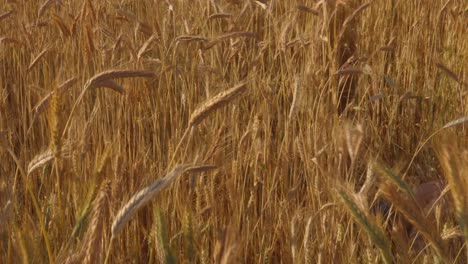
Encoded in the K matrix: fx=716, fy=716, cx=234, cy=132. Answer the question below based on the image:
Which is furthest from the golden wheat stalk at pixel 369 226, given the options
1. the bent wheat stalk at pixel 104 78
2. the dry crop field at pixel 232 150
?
the bent wheat stalk at pixel 104 78

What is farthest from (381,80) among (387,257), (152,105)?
(387,257)

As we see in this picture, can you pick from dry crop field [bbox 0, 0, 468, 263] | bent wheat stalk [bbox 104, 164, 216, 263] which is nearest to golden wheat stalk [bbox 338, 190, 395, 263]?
dry crop field [bbox 0, 0, 468, 263]

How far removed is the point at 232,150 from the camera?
166 cm

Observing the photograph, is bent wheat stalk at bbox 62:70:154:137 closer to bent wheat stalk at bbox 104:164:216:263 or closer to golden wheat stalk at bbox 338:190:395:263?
bent wheat stalk at bbox 104:164:216:263

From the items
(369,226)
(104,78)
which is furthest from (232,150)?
(369,226)

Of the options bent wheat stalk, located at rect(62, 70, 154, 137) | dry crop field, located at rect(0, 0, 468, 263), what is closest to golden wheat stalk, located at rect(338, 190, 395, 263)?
dry crop field, located at rect(0, 0, 468, 263)

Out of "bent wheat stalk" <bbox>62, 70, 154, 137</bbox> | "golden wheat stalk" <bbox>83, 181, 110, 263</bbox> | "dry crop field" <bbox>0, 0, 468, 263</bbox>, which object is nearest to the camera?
"golden wheat stalk" <bbox>83, 181, 110, 263</bbox>

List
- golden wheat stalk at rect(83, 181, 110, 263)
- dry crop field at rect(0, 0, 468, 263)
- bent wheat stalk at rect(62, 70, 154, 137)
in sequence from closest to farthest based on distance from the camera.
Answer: golden wheat stalk at rect(83, 181, 110, 263), dry crop field at rect(0, 0, 468, 263), bent wheat stalk at rect(62, 70, 154, 137)

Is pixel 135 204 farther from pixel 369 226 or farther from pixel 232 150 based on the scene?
pixel 232 150

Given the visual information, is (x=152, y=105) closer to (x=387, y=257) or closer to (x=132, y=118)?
(x=132, y=118)

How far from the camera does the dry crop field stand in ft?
2.99

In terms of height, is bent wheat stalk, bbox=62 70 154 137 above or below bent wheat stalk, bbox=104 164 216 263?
above

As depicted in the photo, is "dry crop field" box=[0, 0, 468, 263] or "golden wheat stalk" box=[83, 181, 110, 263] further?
"dry crop field" box=[0, 0, 468, 263]

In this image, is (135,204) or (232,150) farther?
(232,150)
